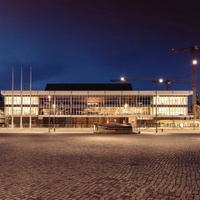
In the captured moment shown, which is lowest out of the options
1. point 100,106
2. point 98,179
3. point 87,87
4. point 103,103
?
point 98,179

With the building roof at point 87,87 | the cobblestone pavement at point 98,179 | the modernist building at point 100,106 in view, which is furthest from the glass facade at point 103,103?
the cobblestone pavement at point 98,179

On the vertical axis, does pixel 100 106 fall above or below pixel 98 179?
above

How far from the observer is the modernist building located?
323 feet

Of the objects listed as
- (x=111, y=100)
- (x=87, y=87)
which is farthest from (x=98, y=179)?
(x=87, y=87)

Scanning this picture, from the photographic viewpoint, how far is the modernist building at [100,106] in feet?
323

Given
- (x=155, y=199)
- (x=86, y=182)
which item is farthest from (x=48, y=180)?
(x=155, y=199)

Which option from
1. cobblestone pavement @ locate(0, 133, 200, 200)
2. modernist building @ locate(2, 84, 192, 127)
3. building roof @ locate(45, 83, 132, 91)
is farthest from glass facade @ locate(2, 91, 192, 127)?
cobblestone pavement @ locate(0, 133, 200, 200)

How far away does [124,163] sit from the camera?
46.2ft

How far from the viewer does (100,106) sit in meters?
101

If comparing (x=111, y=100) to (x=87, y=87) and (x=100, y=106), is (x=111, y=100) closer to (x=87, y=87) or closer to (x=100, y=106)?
(x=100, y=106)

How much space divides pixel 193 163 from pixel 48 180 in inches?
287

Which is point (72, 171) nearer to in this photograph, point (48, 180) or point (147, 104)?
point (48, 180)

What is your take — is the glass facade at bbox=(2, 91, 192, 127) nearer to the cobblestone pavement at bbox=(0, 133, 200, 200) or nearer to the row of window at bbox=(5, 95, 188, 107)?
the row of window at bbox=(5, 95, 188, 107)

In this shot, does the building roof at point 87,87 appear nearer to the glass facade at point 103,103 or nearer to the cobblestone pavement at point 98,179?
the glass facade at point 103,103
